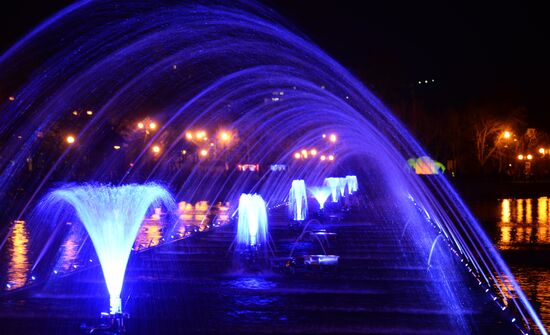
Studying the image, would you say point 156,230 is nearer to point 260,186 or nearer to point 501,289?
point 501,289

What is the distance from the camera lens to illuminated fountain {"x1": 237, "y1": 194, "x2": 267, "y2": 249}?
63.3ft

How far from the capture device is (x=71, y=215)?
29.8 meters

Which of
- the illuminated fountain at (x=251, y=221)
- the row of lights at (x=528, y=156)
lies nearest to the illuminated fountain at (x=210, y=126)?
the illuminated fountain at (x=251, y=221)

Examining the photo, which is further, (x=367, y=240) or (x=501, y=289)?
(x=367, y=240)

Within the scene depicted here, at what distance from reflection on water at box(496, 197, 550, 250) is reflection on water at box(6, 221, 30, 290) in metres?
11.9

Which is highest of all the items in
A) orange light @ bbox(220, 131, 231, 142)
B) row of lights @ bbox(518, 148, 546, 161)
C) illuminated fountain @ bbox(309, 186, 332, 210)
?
orange light @ bbox(220, 131, 231, 142)

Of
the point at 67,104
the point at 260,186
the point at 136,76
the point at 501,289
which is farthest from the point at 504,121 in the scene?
the point at 501,289

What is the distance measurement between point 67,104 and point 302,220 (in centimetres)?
2344

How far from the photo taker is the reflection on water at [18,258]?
1356 cm

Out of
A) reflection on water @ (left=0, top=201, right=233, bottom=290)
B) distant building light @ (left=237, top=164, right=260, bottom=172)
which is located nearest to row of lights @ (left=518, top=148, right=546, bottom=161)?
distant building light @ (left=237, top=164, right=260, bottom=172)

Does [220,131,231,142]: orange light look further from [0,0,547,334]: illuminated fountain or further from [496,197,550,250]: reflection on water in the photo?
[496,197,550,250]: reflection on water

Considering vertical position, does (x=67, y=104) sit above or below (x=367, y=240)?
above

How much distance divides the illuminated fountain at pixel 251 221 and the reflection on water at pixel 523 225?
20.9 ft

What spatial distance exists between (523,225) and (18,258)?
56.4ft
